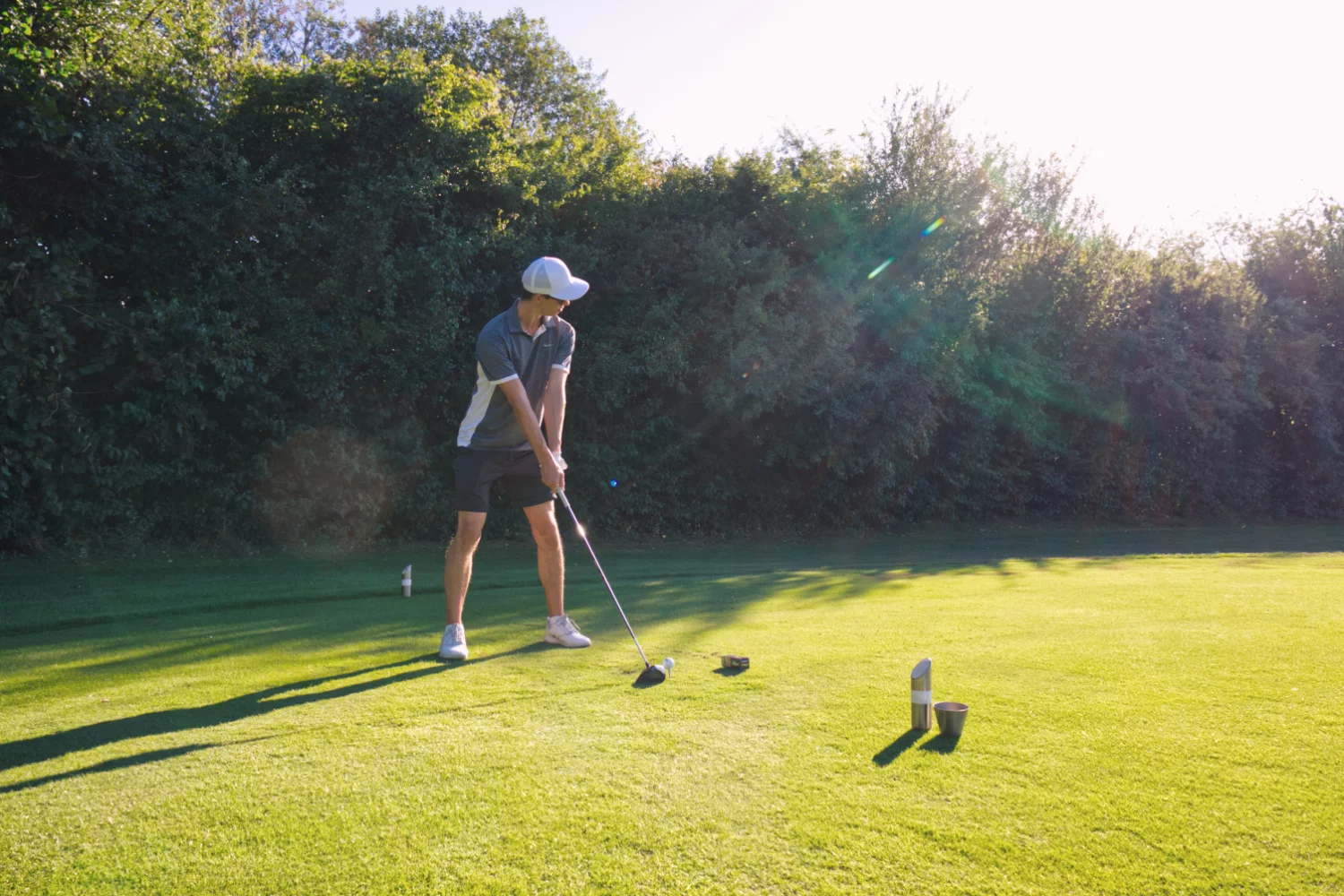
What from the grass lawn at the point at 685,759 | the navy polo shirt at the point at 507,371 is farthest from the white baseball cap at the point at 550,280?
the grass lawn at the point at 685,759

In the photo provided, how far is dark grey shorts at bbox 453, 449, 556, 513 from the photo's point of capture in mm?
5461

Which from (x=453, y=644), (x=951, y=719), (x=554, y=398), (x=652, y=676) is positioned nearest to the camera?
(x=951, y=719)

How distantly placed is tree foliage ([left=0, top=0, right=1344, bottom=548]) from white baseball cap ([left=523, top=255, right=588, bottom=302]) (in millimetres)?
9764

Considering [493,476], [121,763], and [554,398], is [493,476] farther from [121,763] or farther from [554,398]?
[121,763]

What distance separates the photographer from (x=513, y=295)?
53.9ft

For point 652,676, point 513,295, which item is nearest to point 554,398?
point 652,676

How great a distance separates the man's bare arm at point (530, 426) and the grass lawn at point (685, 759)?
1.00m

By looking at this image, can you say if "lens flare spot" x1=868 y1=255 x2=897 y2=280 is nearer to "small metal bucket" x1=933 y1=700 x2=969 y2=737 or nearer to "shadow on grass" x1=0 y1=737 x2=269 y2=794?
"small metal bucket" x1=933 y1=700 x2=969 y2=737

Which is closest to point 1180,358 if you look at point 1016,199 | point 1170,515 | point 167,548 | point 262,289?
point 1170,515

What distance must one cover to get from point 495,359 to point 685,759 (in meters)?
2.86

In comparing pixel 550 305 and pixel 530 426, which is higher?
pixel 550 305

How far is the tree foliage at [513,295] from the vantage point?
1308cm

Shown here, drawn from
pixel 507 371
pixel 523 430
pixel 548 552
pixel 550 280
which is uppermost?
pixel 550 280

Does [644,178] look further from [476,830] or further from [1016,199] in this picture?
[476,830]
